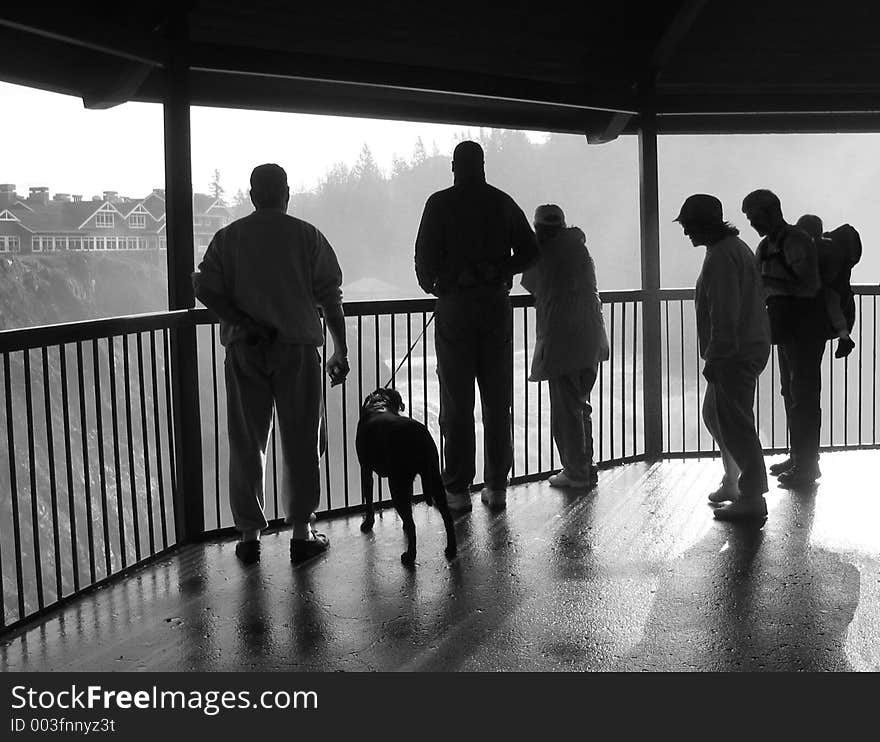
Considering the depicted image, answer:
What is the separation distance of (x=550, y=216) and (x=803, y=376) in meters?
1.65

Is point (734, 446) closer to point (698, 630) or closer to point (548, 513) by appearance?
point (548, 513)

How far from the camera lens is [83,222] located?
143 ft

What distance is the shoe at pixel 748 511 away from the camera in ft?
14.9

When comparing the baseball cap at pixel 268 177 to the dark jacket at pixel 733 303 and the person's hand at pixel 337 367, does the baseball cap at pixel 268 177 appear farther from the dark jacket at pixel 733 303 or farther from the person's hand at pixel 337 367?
the dark jacket at pixel 733 303

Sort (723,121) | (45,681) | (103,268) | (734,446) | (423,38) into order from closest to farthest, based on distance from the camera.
A: (45,681), (734,446), (423,38), (723,121), (103,268)

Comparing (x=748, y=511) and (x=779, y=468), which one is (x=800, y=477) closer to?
(x=779, y=468)

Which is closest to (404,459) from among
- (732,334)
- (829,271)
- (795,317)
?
(732,334)

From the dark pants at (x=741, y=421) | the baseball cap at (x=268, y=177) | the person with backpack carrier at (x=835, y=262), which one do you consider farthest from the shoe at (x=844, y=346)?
the baseball cap at (x=268, y=177)

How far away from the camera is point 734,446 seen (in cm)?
448

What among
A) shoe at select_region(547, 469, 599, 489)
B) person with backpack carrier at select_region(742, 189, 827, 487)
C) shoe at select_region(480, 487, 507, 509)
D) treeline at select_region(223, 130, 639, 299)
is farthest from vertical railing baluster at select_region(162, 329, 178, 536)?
treeline at select_region(223, 130, 639, 299)

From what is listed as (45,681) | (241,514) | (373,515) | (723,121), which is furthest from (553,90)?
(45,681)

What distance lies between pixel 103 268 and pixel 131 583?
4459 centimetres

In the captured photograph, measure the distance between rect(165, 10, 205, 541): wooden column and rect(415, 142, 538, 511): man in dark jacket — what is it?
3.66 feet

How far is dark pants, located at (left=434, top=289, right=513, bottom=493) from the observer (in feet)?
15.1
